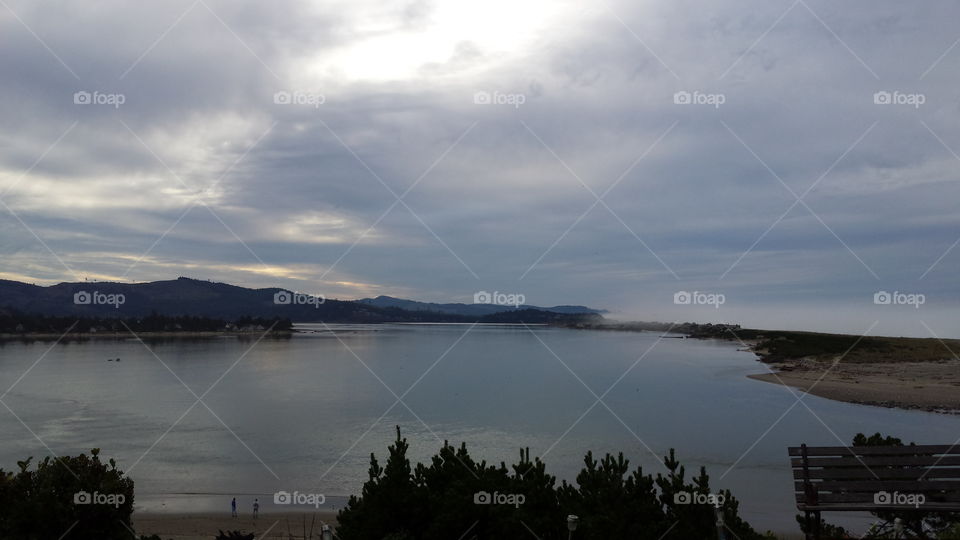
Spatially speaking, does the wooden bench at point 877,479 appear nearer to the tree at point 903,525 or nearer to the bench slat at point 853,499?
the bench slat at point 853,499

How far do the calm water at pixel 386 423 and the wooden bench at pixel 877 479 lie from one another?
15631 mm

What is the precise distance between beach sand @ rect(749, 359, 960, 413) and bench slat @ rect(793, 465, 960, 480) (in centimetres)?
4743

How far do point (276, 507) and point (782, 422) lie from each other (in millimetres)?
33776

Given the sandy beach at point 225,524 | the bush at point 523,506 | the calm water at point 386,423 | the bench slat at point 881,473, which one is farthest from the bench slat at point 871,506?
the calm water at point 386,423

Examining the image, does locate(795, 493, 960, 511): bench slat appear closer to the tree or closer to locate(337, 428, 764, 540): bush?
the tree

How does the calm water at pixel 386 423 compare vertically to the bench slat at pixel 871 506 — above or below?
above

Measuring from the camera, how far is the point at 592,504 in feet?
33.8

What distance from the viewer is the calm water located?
96.5 feet

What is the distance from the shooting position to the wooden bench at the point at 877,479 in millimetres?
8523

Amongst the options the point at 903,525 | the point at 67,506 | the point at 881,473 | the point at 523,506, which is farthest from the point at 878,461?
the point at 67,506

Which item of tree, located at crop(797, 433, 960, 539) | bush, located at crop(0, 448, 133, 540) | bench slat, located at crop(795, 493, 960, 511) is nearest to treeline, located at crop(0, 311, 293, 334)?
bush, located at crop(0, 448, 133, 540)

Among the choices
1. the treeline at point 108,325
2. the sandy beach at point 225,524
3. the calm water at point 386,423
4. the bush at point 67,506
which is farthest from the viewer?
the treeline at point 108,325

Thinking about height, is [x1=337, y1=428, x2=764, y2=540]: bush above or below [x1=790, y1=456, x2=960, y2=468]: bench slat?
below

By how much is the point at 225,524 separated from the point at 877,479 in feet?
66.7
